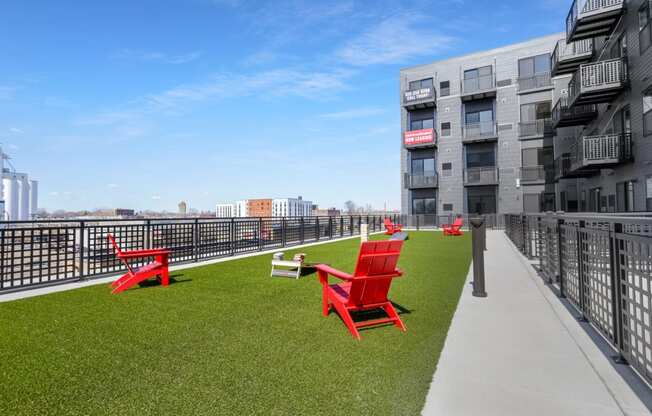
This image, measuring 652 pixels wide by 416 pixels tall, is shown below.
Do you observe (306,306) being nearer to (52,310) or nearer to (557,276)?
(52,310)

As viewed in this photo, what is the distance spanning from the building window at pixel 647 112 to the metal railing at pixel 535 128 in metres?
17.1

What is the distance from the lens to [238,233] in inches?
485

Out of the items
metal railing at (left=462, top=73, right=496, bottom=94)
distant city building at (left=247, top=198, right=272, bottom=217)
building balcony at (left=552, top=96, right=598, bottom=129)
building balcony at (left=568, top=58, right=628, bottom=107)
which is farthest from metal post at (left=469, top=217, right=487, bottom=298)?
distant city building at (left=247, top=198, right=272, bottom=217)

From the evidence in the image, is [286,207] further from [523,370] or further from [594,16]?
[523,370]

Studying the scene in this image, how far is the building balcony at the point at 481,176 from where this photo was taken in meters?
30.7

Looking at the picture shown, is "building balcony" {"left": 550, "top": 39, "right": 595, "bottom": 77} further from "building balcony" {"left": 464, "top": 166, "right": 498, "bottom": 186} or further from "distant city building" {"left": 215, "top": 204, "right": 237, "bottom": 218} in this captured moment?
"distant city building" {"left": 215, "top": 204, "right": 237, "bottom": 218}

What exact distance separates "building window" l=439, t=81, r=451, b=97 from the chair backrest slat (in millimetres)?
33328

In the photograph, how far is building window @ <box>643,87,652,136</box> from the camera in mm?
12508

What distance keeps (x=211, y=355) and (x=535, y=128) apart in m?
33.0

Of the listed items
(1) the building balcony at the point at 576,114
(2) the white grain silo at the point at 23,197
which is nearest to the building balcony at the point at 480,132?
(1) the building balcony at the point at 576,114

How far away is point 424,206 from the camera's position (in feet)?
112

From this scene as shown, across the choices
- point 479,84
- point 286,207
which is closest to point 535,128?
point 479,84

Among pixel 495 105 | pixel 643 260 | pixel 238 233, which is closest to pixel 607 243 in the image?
pixel 643 260

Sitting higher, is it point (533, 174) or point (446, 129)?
point (446, 129)
